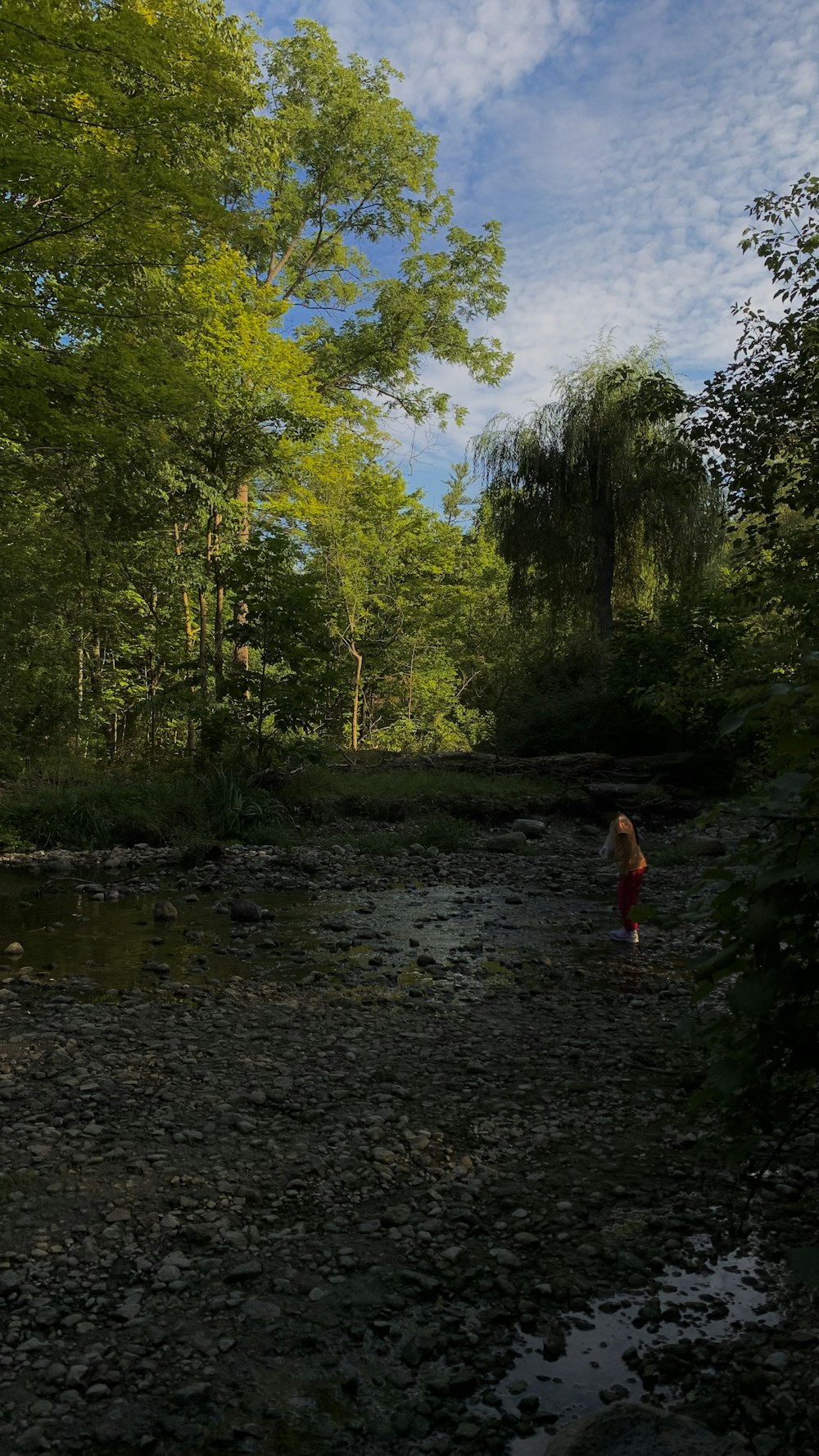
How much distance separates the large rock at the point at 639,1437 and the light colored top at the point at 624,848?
19.6ft

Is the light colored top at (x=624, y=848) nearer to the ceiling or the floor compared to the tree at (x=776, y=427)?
nearer to the floor

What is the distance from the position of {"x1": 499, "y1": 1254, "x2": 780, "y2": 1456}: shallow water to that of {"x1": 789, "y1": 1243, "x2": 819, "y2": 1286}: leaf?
96cm

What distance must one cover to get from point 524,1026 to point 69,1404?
3.74 metres

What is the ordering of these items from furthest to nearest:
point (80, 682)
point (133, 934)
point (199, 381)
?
1. point (80, 682)
2. point (199, 381)
3. point (133, 934)

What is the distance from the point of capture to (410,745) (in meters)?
24.7

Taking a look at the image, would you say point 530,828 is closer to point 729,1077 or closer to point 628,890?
point 628,890

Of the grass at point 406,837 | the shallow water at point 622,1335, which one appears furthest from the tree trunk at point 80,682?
the shallow water at point 622,1335

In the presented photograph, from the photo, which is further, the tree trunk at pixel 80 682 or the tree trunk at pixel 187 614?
the tree trunk at pixel 187 614

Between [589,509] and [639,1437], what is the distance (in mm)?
19571

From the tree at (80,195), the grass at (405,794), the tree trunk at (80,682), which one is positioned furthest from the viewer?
the tree trunk at (80,682)

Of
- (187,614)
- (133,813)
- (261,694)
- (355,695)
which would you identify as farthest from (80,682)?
(355,695)

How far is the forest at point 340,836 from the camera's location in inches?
101

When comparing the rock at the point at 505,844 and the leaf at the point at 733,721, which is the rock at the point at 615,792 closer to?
the rock at the point at 505,844

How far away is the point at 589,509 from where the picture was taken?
20188 mm
